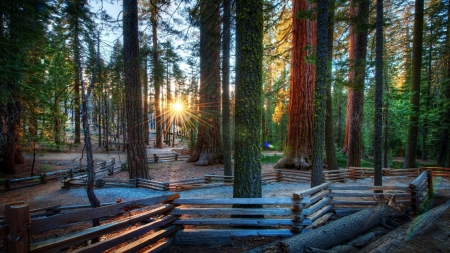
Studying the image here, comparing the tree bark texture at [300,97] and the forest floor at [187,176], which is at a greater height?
the tree bark texture at [300,97]

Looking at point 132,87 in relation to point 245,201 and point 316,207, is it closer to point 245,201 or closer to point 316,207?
point 245,201

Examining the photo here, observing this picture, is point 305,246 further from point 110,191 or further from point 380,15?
point 110,191

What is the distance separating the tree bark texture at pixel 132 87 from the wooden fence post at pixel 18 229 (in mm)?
7040

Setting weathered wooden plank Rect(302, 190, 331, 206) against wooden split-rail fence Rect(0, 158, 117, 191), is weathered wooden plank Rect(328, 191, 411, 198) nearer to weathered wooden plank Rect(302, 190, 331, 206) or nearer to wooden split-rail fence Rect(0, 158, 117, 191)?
weathered wooden plank Rect(302, 190, 331, 206)

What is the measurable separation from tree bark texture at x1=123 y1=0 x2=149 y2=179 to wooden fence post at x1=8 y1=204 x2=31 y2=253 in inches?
277

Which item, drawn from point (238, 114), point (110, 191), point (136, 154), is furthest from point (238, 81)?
point (110, 191)

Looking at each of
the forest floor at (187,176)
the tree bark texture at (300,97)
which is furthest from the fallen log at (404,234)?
the tree bark texture at (300,97)

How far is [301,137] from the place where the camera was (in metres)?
12.1

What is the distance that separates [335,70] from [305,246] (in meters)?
7.82

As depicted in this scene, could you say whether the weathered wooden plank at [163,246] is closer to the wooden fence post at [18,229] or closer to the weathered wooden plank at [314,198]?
the wooden fence post at [18,229]

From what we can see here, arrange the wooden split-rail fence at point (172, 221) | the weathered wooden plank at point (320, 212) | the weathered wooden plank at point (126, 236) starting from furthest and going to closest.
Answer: the weathered wooden plank at point (320, 212)
the weathered wooden plank at point (126, 236)
the wooden split-rail fence at point (172, 221)

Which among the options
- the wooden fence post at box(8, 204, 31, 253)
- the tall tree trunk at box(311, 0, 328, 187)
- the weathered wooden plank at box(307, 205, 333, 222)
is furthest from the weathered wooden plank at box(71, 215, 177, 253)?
the tall tree trunk at box(311, 0, 328, 187)

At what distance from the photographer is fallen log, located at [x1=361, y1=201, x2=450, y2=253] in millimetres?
3480

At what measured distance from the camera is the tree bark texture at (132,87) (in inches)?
347
